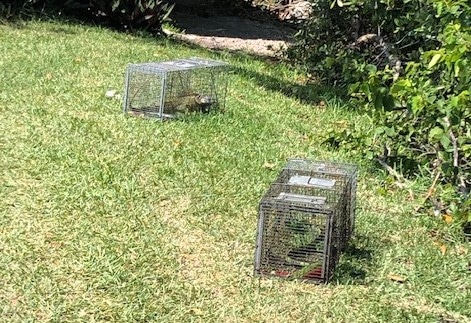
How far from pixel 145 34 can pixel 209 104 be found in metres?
4.64

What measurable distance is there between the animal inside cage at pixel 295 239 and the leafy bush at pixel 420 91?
970 mm

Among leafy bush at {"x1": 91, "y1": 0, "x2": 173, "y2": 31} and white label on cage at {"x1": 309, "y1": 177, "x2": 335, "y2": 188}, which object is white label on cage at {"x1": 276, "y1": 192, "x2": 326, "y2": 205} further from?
leafy bush at {"x1": 91, "y1": 0, "x2": 173, "y2": 31}

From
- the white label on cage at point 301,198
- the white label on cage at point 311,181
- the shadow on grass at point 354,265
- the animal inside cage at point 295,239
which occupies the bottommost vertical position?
the shadow on grass at point 354,265

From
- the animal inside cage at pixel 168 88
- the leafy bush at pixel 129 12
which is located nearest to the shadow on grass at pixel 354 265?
the animal inside cage at pixel 168 88

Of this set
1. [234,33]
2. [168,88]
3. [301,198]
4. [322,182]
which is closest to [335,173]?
[322,182]

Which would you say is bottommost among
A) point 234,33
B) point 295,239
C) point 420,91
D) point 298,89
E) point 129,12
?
point 295,239

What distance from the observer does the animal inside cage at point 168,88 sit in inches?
256

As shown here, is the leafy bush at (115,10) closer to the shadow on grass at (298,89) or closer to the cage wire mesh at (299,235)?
the shadow on grass at (298,89)

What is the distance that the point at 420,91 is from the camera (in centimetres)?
498

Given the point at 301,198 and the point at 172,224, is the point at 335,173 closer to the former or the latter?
the point at 301,198

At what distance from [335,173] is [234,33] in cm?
1032

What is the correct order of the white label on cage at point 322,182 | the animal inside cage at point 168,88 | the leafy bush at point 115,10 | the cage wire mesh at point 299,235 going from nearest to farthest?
the cage wire mesh at point 299,235
the white label on cage at point 322,182
the animal inside cage at point 168,88
the leafy bush at point 115,10

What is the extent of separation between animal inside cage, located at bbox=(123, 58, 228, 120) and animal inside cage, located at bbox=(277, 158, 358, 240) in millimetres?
1908

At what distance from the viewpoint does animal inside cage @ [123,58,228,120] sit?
256 inches
